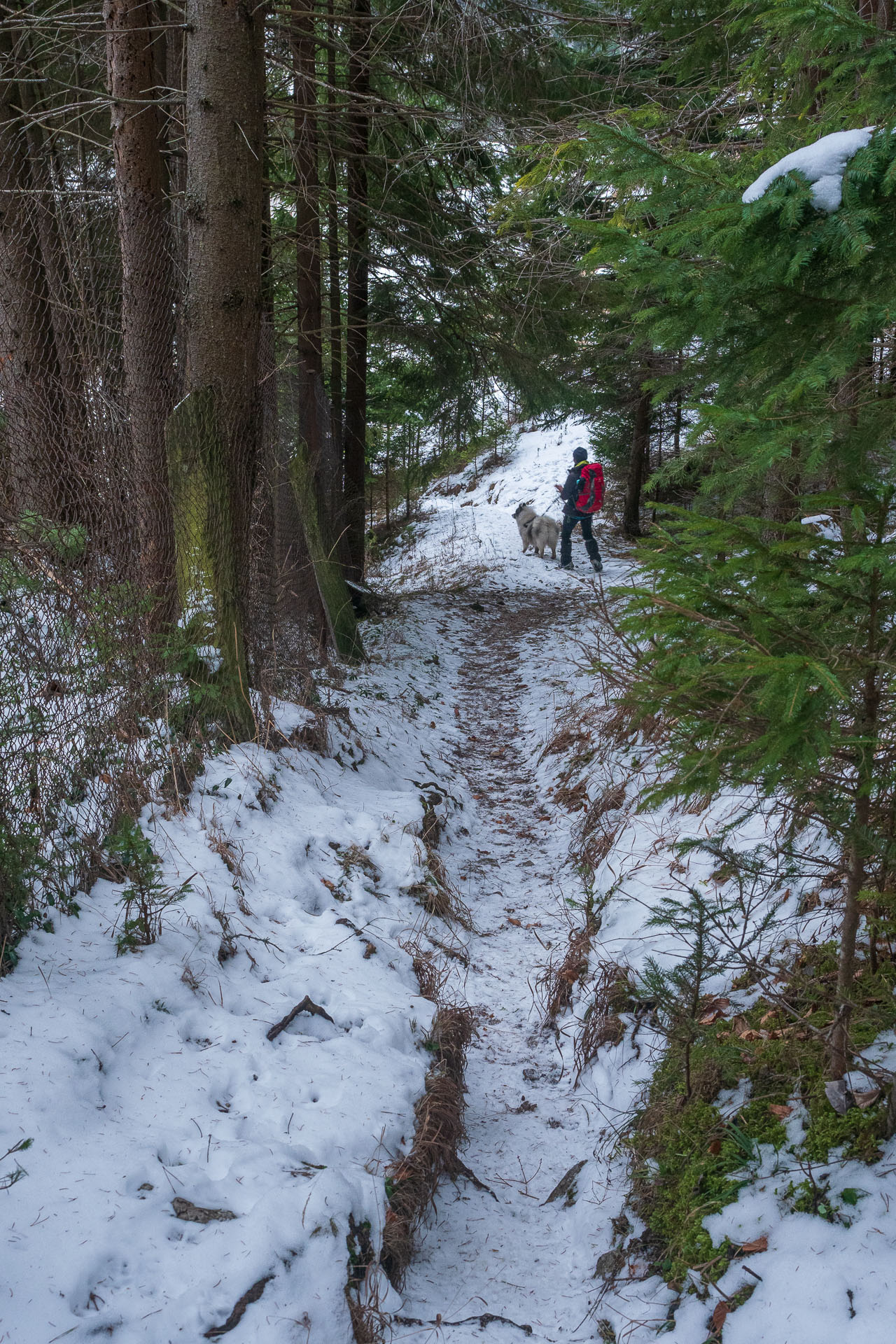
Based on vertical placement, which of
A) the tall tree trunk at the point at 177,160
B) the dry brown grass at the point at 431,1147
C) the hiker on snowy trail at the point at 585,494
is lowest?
the dry brown grass at the point at 431,1147

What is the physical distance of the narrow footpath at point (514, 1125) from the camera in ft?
8.97

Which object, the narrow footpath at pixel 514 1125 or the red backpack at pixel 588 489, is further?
the red backpack at pixel 588 489

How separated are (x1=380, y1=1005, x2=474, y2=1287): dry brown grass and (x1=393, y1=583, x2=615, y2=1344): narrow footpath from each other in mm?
86

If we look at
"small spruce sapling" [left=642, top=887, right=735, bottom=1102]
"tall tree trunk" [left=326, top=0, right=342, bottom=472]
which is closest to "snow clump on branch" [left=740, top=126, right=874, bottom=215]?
"small spruce sapling" [left=642, top=887, right=735, bottom=1102]

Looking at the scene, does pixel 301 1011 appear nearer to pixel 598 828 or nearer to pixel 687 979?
pixel 687 979

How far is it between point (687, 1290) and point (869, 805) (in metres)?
1.59

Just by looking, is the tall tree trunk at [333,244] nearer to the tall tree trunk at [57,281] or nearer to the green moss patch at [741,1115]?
the tall tree trunk at [57,281]

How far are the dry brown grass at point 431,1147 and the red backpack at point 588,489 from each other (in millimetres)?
10880

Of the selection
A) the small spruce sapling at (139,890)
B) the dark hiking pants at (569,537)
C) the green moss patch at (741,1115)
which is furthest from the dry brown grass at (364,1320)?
the dark hiking pants at (569,537)

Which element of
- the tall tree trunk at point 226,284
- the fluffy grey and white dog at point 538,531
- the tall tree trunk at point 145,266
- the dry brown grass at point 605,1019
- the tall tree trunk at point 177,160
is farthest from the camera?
the fluffy grey and white dog at point 538,531

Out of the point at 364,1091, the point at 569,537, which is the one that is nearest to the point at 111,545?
the point at 364,1091

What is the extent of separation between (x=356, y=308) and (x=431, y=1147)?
28.9ft

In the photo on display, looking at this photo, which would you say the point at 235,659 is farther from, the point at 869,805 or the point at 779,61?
the point at 779,61

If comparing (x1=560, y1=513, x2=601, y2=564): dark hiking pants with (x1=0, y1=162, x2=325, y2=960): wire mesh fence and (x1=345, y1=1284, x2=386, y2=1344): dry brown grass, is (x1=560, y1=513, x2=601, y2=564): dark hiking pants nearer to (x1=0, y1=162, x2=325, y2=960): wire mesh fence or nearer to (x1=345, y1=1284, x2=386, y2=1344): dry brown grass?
(x1=0, y1=162, x2=325, y2=960): wire mesh fence
